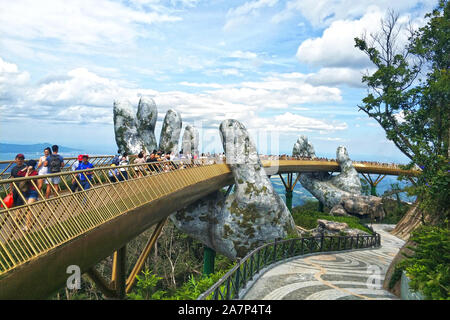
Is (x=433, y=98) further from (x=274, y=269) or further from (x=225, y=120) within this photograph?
(x=225, y=120)

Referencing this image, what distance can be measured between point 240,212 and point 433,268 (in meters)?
13.1

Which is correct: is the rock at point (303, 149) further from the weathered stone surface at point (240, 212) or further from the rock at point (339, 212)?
the weathered stone surface at point (240, 212)

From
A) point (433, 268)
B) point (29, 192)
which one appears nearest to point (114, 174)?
point (29, 192)

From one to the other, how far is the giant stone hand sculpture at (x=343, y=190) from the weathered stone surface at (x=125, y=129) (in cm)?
2132

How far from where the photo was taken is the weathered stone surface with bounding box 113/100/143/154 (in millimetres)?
31020

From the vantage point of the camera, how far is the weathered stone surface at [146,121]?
3206cm

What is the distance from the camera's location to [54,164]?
10188mm

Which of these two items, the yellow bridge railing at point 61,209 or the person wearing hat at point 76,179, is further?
the person wearing hat at point 76,179

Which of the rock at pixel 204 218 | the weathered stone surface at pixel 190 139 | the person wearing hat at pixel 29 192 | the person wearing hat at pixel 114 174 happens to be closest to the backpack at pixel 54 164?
the person wearing hat at pixel 29 192

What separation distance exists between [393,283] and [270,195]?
447 inches

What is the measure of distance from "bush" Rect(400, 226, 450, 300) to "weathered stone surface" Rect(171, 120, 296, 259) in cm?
1160

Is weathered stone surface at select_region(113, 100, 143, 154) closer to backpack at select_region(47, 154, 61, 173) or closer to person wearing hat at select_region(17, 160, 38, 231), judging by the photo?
backpack at select_region(47, 154, 61, 173)
